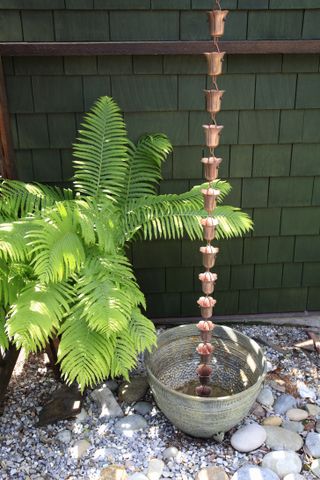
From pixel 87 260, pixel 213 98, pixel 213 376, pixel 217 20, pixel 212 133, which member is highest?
pixel 217 20

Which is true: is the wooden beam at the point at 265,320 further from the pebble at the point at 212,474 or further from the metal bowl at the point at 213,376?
the pebble at the point at 212,474

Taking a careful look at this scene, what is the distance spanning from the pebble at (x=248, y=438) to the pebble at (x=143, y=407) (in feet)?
1.40

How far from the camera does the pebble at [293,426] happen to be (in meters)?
2.29

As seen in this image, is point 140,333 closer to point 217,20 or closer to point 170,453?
point 170,453

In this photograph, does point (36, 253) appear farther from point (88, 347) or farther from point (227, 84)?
point (227, 84)

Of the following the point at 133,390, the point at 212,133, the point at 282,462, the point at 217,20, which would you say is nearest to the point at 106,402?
the point at 133,390

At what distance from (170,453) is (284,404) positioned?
65cm

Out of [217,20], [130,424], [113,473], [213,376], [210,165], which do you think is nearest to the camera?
[217,20]

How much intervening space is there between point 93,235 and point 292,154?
1415 millimetres

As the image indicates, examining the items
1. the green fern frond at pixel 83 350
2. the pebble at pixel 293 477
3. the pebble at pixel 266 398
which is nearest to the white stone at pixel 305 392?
the pebble at pixel 266 398

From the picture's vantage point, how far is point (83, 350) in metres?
1.98

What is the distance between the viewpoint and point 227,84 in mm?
2680

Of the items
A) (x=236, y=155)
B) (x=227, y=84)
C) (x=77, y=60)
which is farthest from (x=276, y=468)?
(x=77, y=60)

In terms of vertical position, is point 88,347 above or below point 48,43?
below
